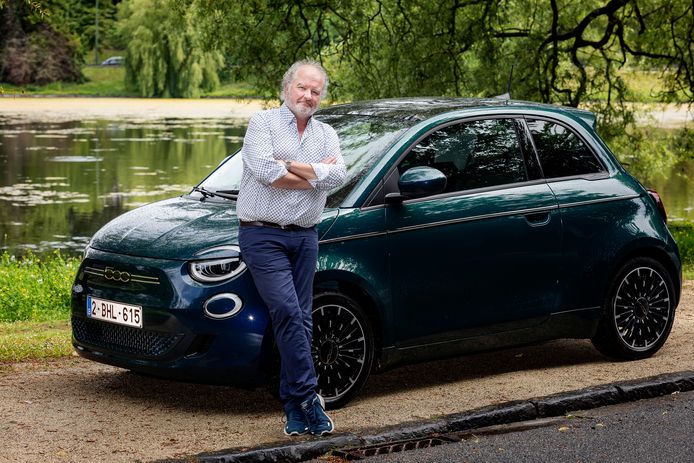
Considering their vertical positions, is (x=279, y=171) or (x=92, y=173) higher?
(x=279, y=171)

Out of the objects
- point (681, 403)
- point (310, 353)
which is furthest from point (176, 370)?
point (681, 403)

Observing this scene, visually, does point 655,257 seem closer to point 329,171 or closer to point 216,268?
point 329,171

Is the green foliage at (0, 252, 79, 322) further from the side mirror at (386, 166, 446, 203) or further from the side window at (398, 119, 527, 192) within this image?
the side mirror at (386, 166, 446, 203)

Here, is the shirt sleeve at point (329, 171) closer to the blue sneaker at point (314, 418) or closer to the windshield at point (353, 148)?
the windshield at point (353, 148)

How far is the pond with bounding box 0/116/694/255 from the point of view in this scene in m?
24.5

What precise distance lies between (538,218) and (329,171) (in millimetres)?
1928

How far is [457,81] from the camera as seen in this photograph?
1986 centimetres

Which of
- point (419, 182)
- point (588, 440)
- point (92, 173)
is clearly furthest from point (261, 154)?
point (92, 173)

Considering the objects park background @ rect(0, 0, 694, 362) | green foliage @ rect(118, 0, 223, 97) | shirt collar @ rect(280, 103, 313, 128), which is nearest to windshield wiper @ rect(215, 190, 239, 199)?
shirt collar @ rect(280, 103, 313, 128)

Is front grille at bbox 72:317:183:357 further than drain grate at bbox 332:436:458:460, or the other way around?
front grille at bbox 72:317:183:357

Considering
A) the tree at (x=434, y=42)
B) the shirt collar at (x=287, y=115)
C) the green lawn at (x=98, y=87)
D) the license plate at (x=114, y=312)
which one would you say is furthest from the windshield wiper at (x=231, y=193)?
the green lawn at (x=98, y=87)

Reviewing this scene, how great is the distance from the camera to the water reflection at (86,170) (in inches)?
962

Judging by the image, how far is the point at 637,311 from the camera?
25.0 feet

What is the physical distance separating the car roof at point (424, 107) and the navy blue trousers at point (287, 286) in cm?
158
